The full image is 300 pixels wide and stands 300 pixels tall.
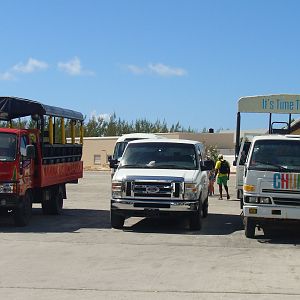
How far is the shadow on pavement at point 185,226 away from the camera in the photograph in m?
13.8

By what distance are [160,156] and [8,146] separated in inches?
142

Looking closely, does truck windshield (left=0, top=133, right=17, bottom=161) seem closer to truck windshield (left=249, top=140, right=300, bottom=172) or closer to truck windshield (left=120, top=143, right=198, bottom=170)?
truck windshield (left=120, top=143, right=198, bottom=170)

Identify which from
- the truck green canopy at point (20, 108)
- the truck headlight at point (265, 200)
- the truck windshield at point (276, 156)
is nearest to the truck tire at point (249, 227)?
the truck headlight at point (265, 200)

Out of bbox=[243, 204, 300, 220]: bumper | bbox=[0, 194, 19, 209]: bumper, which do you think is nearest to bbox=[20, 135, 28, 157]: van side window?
bbox=[0, 194, 19, 209]: bumper

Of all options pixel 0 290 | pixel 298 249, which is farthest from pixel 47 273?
pixel 298 249

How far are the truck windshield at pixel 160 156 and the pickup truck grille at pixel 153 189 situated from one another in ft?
3.11

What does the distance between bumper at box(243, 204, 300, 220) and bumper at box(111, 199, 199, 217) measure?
1.66 meters

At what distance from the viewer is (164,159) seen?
14.6m

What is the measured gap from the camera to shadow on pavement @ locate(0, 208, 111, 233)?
14039 mm

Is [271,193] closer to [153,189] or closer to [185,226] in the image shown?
[153,189]

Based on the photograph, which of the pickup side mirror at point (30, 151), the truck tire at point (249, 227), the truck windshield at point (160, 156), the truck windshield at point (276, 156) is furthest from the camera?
the truck windshield at point (160, 156)

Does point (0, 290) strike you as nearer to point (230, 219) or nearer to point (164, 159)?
point (164, 159)

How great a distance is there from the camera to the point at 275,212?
1211 centimetres

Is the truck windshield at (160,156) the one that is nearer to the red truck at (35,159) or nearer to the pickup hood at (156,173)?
the pickup hood at (156,173)
